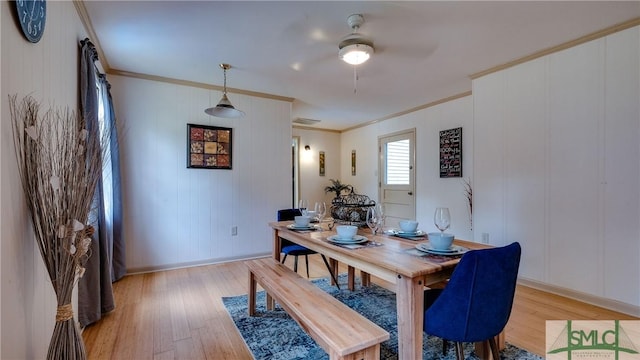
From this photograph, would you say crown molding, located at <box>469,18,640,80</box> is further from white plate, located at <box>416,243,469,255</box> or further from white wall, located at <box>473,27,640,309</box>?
white plate, located at <box>416,243,469,255</box>

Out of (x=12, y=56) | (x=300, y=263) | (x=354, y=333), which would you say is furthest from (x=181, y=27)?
(x=300, y=263)

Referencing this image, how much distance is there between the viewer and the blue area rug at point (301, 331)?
1835 mm

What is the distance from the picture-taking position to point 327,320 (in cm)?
141

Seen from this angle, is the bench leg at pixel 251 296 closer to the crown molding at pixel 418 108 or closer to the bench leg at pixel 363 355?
the bench leg at pixel 363 355

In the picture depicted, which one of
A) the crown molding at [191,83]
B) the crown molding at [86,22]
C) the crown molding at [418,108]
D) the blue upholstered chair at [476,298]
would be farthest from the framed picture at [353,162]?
the blue upholstered chair at [476,298]

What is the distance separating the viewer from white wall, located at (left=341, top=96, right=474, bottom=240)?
414 centimetres

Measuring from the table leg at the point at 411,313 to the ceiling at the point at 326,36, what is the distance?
74.1 inches

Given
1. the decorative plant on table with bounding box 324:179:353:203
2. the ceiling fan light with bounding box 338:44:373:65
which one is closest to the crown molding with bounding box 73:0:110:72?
the ceiling fan light with bounding box 338:44:373:65

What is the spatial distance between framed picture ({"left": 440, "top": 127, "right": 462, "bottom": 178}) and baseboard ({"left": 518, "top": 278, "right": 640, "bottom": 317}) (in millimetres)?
1702

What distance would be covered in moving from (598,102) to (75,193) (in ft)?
12.4

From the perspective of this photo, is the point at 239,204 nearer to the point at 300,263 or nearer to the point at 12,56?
the point at 300,263

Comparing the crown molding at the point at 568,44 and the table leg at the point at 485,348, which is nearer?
the table leg at the point at 485,348

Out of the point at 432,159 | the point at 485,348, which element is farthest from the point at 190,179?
the point at 432,159

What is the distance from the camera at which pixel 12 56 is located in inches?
43.0
